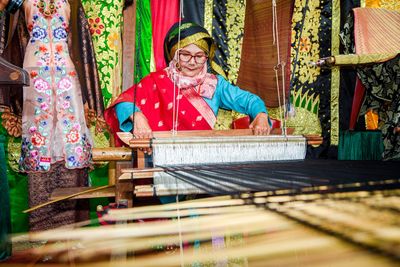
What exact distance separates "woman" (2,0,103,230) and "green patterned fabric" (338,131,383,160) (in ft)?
5.92

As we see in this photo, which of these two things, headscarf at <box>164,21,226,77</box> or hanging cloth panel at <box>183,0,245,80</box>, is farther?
hanging cloth panel at <box>183,0,245,80</box>

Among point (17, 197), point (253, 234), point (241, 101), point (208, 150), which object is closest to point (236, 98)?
point (241, 101)

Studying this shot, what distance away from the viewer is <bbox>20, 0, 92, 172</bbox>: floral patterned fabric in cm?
224

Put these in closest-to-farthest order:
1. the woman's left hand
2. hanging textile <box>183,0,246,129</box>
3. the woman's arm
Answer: the woman's left hand → the woman's arm → hanging textile <box>183,0,246,129</box>

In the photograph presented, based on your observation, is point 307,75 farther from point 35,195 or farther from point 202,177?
point 35,195

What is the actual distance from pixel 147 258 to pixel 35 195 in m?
2.05

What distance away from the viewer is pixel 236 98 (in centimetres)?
254

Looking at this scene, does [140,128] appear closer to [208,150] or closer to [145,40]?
[208,150]

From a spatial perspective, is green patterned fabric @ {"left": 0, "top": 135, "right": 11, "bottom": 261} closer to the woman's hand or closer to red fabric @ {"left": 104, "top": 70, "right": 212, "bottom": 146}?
the woman's hand

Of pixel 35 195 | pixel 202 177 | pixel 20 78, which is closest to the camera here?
pixel 202 177

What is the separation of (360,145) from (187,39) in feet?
4.85

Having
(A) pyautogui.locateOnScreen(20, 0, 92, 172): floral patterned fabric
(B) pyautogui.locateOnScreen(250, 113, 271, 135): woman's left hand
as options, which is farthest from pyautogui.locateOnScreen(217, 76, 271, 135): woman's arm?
(A) pyautogui.locateOnScreen(20, 0, 92, 172): floral patterned fabric

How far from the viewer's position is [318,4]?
109 inches

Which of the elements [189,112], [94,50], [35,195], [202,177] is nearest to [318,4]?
[189,112]
